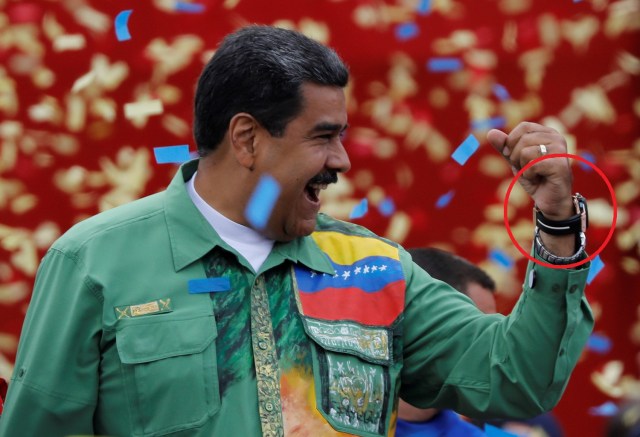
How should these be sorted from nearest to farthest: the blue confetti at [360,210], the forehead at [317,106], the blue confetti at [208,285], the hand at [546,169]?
1. the hand at [546,169]
2. the blue confetti at [208,285]
3. the forehead at [317,106]
4. the blue confetti at [360,210]

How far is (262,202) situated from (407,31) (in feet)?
7.52

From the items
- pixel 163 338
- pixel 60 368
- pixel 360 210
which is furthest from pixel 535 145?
pixel 360 210

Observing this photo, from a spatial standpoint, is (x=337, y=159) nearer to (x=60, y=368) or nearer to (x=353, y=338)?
(x=353, y=338)

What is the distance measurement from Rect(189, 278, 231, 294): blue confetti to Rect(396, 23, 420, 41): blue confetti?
243 centimetres

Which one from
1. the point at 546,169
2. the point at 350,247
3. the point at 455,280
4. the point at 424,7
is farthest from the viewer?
the point at 424,7

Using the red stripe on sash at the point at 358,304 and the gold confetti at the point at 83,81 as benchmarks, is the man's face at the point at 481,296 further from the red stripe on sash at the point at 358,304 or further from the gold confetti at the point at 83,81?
the gold confetti at the point at 83,81

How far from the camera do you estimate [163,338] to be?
94.2 inches

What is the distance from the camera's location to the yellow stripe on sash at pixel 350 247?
2656 mm

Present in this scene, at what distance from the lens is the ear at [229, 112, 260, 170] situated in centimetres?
260

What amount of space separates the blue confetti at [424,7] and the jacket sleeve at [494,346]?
88.0 inches

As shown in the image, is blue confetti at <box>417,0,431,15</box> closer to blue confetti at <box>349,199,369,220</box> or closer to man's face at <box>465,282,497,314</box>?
blue confetti at <box>349,199,369,220</box>

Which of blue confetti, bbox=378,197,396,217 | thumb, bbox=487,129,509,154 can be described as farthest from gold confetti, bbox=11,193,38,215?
thumb, bbox=487,129,509,154

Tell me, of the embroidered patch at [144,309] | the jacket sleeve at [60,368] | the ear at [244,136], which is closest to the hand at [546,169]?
the ear at [244,136]

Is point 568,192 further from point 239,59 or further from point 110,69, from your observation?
point 110,69
